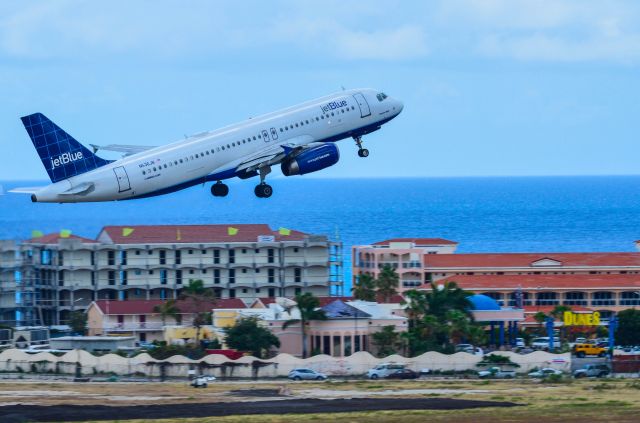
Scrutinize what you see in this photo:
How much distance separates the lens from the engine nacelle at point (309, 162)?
93875 millimetres

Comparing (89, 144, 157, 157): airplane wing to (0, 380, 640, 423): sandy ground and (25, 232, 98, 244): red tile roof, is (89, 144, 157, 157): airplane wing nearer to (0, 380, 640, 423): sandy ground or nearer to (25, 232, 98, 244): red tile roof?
(0, 380, 640, 423): sandy ground

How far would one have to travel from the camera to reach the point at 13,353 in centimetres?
10325

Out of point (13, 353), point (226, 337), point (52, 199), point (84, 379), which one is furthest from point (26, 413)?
point (226, 337)

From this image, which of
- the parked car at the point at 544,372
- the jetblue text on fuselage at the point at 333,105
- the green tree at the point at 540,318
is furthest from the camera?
the green tree at the point at 540,318

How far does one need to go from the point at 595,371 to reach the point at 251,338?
25.7m

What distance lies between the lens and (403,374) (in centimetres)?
9719

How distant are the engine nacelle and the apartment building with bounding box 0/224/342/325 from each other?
165 feet

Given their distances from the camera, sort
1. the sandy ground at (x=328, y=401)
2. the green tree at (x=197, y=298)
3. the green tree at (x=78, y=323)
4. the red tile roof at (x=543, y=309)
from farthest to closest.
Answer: the red tile roof at (x=543, y=309), the green tree at (x=78, y=323), the green tree at (x=197, y=298), the sandy ground at (x=328, y=401)

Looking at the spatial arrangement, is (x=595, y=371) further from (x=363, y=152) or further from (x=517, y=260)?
(x=517, y=260)

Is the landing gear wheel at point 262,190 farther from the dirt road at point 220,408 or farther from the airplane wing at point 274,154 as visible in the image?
the dirt road at point 220,408

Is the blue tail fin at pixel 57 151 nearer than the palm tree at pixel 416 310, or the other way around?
the blue tail fin at pixel 57 151

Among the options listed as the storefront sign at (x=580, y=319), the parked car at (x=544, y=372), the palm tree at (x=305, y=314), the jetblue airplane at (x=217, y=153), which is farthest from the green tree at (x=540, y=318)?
the jetblue airplane at (x=217, y=153)

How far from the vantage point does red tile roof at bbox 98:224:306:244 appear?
484ft

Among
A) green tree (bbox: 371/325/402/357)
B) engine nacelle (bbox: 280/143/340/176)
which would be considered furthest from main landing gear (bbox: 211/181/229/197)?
green tree (bbox: 371/325/402/357)
